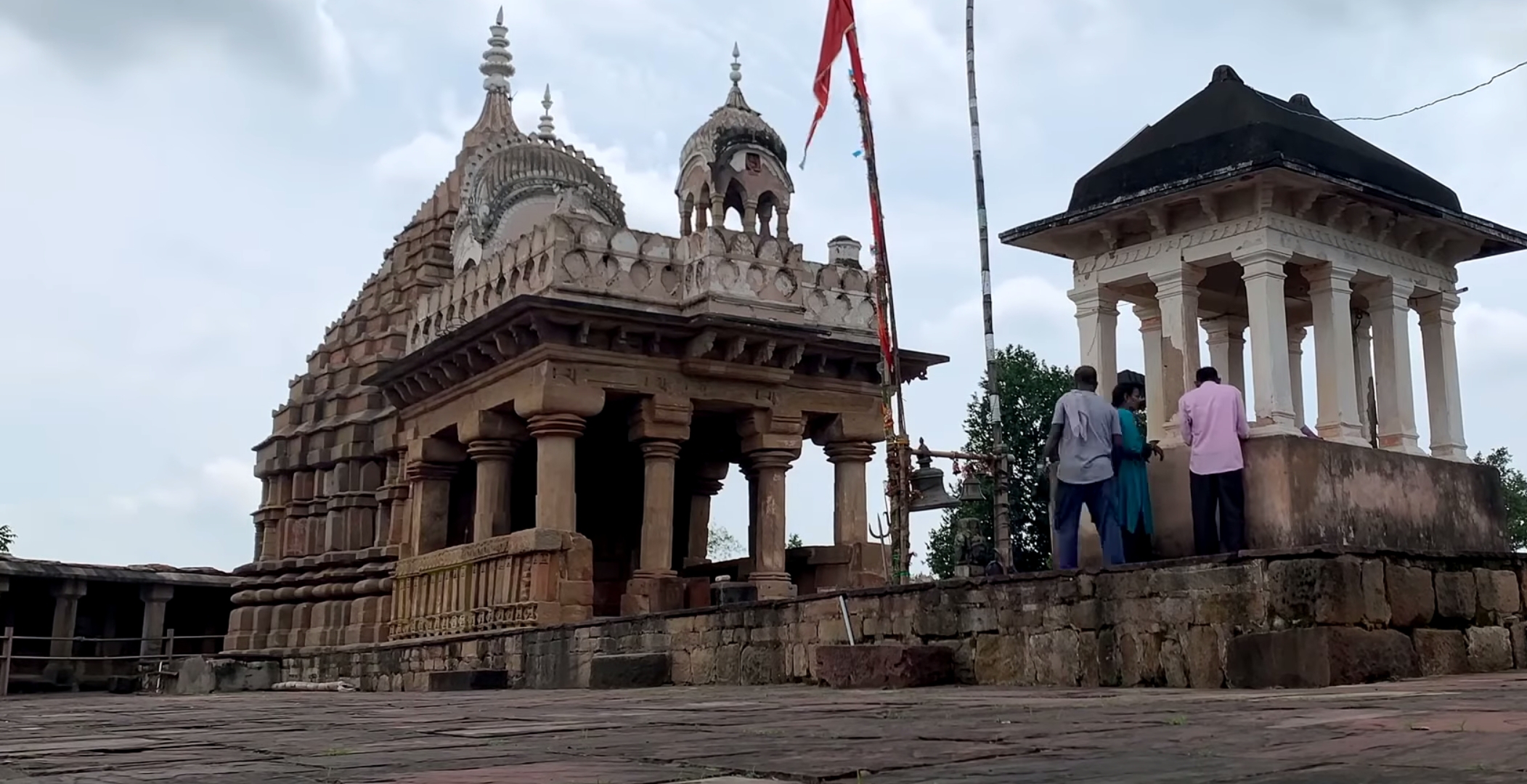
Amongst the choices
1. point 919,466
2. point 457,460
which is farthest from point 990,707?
point 457,460

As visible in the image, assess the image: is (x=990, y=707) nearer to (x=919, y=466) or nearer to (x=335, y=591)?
(x=919, y=466)

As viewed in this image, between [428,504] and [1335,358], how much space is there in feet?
43.2

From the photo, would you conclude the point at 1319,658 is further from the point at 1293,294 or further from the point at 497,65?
the point at 497,65

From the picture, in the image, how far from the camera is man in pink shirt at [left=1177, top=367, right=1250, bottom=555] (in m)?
7.61

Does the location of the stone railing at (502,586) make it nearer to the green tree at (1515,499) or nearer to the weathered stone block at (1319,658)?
the weathered stone block at (1319,658)

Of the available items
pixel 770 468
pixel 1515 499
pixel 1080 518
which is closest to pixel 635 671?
pixel 1080 518

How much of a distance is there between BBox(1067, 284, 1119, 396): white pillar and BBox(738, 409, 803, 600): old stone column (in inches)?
316

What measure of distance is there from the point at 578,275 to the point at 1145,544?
29.8 feet

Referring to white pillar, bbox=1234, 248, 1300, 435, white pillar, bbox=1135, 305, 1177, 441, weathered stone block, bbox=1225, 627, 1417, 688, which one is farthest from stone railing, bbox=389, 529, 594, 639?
weathered stone block, bbox=1225, 627, 1417, 688

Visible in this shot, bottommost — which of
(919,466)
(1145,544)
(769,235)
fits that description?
(1145,544)

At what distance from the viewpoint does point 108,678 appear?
23.3 meters

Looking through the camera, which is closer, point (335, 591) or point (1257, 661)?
point (1257, 661)

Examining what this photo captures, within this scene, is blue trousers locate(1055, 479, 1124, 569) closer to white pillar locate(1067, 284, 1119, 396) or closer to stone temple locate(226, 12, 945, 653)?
white pillar locate(1067, 284, 1119, 396)

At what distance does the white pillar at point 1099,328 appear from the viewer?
8.95 m
